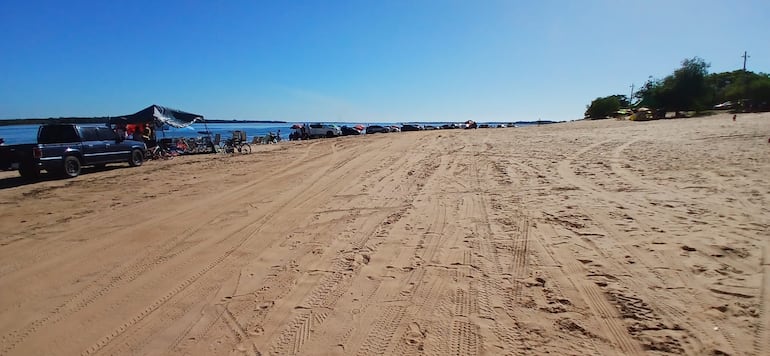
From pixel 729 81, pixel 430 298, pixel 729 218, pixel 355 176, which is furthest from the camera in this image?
pixel 729 81

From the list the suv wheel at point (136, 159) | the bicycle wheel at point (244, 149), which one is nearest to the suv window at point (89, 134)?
the suv wheel at point (136, 159)

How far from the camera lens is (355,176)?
9914mm

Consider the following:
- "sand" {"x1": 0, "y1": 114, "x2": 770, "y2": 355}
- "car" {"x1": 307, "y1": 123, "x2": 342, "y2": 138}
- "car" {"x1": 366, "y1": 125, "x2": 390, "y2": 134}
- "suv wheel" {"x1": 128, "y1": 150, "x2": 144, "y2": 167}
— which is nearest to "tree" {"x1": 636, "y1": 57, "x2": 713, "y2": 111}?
"car" {"x1": 366, "y1": 125, "x2": 390, "y2": 134}

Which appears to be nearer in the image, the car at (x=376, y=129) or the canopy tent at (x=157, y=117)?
the canopy tent at (x=157, y=117)

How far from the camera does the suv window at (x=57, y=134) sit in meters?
12.0

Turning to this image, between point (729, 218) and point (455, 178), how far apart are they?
4.95m

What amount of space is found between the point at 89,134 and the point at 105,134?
92 centimetres

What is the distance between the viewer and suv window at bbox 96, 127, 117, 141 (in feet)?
44.1

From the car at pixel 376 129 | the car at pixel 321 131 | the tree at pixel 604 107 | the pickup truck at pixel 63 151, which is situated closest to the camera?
the pickup truck at pixel 63 151

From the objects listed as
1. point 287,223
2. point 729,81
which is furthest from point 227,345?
point 729,81

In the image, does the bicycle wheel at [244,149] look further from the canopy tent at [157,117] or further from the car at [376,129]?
the car at [376,129]

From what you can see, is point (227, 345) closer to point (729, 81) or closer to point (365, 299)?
point (365, 299)

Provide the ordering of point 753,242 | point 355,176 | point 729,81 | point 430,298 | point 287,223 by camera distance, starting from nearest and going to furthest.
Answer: point 430,298, point 753,242, point 287,223, point 355,176, point 729,81

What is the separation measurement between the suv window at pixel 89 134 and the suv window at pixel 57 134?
0.23 m
